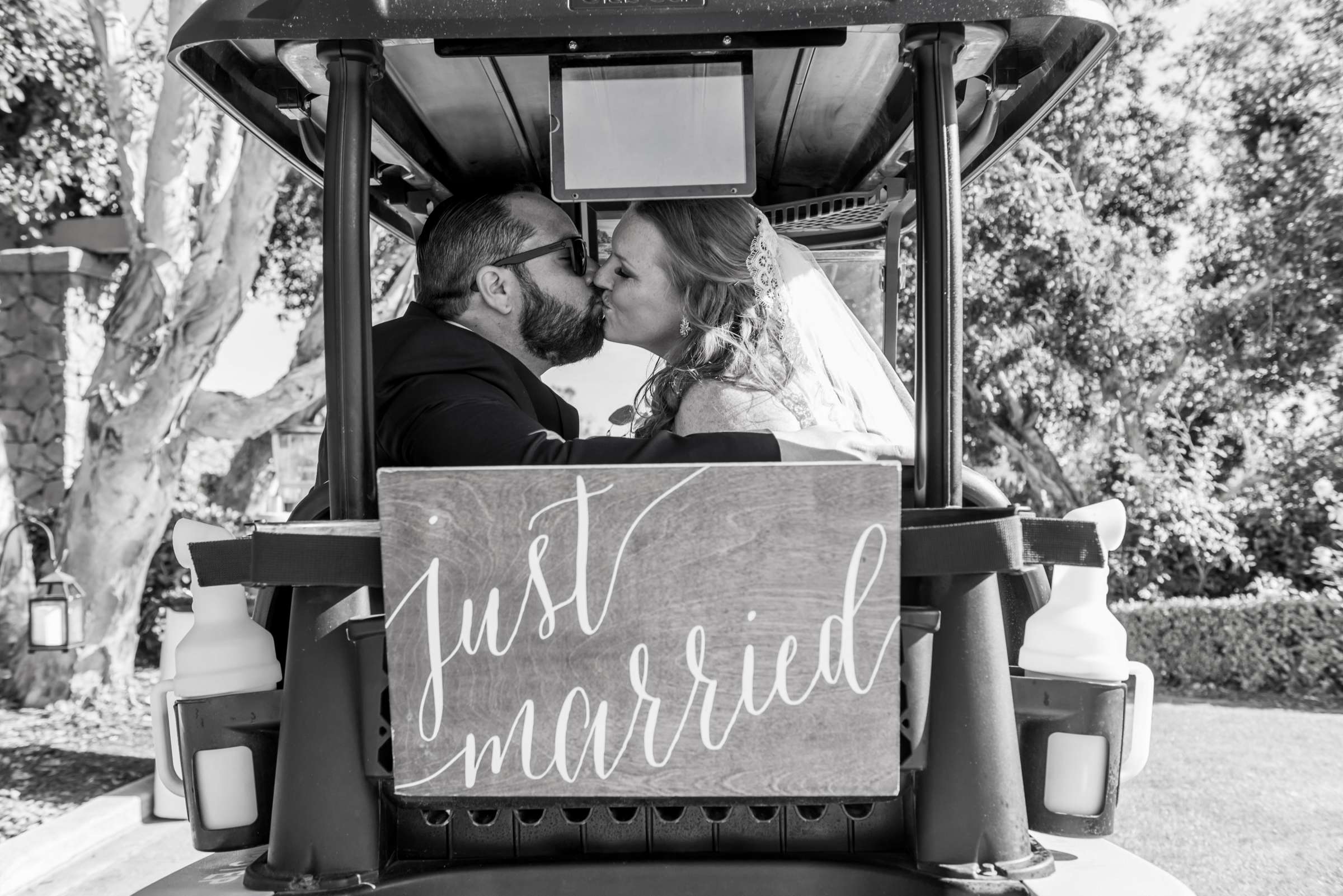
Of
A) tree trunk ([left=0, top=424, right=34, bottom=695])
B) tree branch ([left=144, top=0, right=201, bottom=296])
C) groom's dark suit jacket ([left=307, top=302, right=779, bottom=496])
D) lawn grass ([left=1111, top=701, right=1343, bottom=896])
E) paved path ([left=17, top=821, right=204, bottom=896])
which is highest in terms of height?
tree branch ([left=144, top=0, right=201, bottom=296])

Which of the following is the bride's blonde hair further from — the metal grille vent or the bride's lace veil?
the metal grille vent

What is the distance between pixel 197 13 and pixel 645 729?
1.10m

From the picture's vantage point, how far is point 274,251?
37.5 feet

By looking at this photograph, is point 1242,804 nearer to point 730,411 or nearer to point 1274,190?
point 730,411

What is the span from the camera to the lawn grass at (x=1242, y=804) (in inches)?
194

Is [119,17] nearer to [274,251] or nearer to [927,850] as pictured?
[274,251]

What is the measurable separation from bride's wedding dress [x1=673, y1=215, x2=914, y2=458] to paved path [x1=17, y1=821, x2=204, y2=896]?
3.33 meters

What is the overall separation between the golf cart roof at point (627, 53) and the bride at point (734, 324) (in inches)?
11.2

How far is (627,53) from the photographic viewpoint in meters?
1.69

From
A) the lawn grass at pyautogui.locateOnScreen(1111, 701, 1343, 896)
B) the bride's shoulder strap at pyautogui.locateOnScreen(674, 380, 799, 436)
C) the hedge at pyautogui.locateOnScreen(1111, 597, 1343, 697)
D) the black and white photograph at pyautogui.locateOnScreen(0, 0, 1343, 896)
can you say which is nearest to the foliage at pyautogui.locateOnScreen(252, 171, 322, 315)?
the black and white photograph at pyautogui.locateOnScreen(0, 0, 1343, 896)

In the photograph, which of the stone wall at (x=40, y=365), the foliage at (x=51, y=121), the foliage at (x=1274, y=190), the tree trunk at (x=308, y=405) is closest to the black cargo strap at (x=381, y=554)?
the tree trunk at (x=308, y=405)

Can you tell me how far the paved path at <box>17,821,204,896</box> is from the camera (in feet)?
14.9

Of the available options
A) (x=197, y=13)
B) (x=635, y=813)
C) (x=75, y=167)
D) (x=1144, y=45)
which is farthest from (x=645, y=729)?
(x=1144, y=45)

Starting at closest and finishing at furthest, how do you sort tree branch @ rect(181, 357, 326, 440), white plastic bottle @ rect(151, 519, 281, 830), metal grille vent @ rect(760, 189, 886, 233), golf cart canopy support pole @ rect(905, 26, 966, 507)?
golf cart canopy support pole @ rect(905, 26, 966, 507) < white plastic bottle @ rect(151, 519, 281, 830) < metal grille vent @ rect(760, 189, 886, 233) < tree branch @ rect(181, 357, 326, 440)
